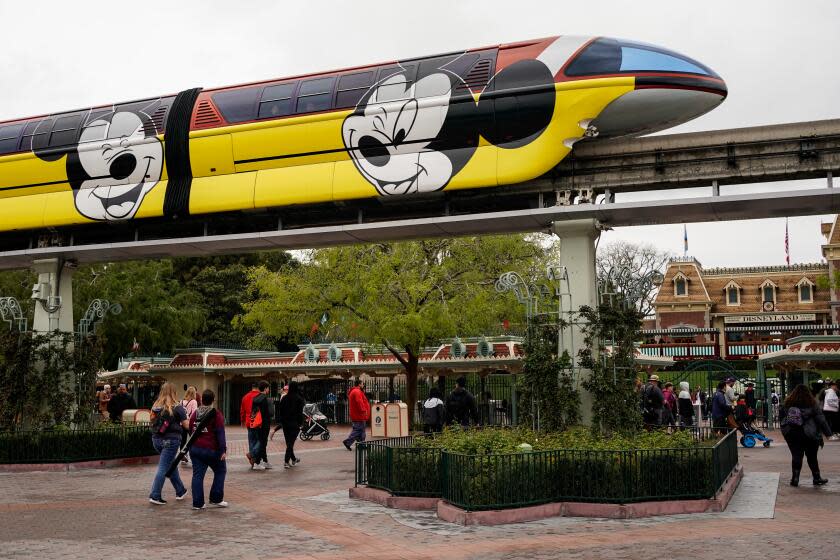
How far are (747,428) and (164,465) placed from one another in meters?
15.8

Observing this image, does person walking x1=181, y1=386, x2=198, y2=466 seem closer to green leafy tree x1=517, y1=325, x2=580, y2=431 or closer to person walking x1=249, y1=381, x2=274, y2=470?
person walking x1=249, y1=381, x2=274, y2=470

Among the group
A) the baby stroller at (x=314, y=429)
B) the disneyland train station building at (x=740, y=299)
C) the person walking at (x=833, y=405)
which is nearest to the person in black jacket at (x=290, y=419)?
the baby stroller at (x=314, y=429)

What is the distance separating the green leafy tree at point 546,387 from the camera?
14.2m

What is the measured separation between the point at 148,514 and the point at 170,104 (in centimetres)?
909

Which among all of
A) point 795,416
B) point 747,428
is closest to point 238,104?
point 795,416

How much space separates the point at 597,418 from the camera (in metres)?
13.9

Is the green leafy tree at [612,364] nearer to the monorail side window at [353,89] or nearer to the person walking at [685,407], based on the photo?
the monorail side window at [353,89]

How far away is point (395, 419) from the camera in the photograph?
979 inches

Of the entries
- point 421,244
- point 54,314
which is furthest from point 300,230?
point 421,244

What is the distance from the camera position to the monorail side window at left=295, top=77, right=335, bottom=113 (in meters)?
16.4

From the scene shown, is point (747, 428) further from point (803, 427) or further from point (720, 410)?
point (803, 427)

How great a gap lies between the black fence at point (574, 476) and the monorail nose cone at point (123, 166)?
9.81 meters

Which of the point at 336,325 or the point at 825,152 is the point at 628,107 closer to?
the point at 825,152

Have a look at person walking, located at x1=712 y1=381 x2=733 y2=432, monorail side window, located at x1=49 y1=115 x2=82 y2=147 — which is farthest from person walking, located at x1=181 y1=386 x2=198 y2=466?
person walking, located at x1=712 y1=381 x2=733 y2=432
